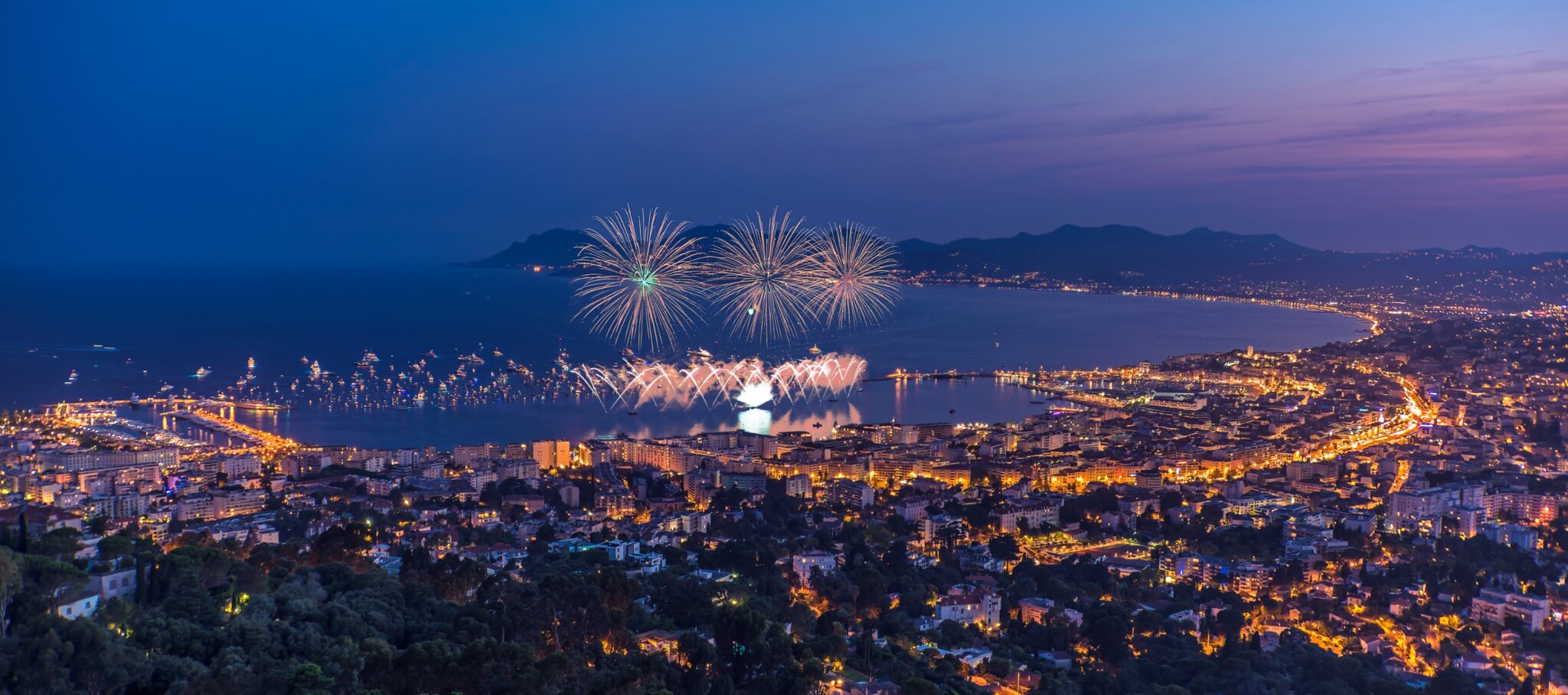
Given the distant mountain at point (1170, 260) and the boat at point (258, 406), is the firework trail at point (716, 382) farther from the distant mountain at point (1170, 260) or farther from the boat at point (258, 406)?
the distant mountain at point (1170, 260)

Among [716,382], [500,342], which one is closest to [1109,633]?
[716,382]

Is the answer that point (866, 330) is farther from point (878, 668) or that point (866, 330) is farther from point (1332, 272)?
point (1332, 272)

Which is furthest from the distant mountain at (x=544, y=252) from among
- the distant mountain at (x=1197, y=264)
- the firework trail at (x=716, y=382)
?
the firework trail at (x=716, y=382)

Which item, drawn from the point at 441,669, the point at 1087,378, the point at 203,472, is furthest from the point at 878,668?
the point at 1087,378

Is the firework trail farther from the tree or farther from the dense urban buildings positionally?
the tree

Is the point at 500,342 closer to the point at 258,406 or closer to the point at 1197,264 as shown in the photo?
the point at 258,406
